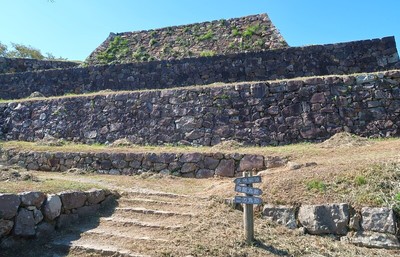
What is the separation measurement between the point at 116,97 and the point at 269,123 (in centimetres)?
498

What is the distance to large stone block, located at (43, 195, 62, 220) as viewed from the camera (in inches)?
203

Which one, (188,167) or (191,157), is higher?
(191,157)

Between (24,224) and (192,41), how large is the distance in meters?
11.9

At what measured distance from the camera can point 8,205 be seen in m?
4.72

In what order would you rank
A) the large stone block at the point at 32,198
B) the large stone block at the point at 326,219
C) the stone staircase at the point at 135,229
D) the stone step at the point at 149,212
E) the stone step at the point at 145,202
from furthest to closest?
the stone step at the point at 145,202
the stone step at the point at 149,212
the large stone block at the point at 32,198
the large stone block at the point at 326,219
the stone staircase at the point at 135,229

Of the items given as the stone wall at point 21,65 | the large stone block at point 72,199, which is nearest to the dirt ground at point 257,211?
the large stone block at point 72,199

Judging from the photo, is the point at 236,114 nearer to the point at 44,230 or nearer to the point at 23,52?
the point at 44,230

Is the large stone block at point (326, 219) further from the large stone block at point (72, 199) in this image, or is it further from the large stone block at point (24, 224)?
the large stone block at point (24, 224)

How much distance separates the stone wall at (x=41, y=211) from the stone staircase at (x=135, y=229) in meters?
0.27

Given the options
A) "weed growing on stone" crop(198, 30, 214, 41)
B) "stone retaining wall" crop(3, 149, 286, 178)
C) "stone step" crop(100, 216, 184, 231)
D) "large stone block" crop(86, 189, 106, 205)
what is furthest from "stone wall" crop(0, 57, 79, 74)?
"stone step" crop(100, 216, 184, 231)

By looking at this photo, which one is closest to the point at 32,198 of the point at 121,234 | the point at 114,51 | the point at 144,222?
the point at 121,234

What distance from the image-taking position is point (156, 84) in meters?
13.1

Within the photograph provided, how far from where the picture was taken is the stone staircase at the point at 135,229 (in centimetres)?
457

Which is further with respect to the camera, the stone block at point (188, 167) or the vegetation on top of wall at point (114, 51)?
the vegetation on top of wall at point (114, 51)
